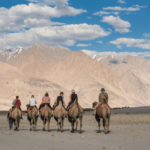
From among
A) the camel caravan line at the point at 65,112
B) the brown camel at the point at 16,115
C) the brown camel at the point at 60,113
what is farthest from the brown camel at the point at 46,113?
the brown camel at the point at 16,115

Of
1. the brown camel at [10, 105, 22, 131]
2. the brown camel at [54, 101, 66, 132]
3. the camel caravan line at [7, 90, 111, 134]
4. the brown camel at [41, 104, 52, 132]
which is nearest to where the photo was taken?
the camel caravan line at [7, 90, 111, 134]

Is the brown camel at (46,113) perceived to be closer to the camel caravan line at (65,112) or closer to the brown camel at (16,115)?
the camel caravan line at (65,112)

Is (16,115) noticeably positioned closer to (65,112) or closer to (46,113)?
(46,113)

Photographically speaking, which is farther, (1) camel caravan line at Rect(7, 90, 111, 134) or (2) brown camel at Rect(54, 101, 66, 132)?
(2) brown camel at Rect(54, 101, 66, 132)

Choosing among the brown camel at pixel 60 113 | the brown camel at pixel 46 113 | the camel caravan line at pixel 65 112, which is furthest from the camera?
the brown camel at pixel 46 113

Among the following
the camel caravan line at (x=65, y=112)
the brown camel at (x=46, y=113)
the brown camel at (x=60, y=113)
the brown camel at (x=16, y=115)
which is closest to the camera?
the camel caravan line at (x=65, y=112)

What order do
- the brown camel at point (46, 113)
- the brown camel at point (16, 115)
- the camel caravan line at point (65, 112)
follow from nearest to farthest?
the camel caravan line at point (65, 112), the brown camel at point (46, 113), the brown camel at point (16, 115)

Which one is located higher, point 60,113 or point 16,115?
point 60,113

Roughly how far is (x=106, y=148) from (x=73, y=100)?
6236 mm

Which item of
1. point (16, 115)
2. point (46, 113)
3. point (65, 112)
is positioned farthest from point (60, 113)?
point (16, 115)

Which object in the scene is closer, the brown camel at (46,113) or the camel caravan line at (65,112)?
the camel caravan line at (65,112)

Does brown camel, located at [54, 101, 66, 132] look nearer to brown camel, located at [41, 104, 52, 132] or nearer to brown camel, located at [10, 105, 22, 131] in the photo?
brown camel, located at [41, 104, 52, 132]

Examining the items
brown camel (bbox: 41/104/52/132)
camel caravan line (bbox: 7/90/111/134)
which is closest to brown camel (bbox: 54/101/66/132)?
camel caravan line (bbox: 7/90/111/134)

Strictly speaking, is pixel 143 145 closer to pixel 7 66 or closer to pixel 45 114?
pixel 45 114
